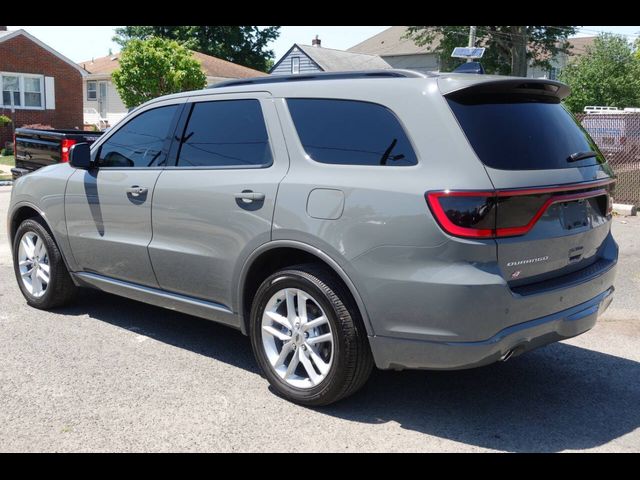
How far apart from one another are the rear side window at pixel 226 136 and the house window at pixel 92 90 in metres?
41.2

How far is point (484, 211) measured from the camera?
3330 millimetres

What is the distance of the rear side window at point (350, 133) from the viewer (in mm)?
3656

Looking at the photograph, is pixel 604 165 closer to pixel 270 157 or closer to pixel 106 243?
pixel 270 157

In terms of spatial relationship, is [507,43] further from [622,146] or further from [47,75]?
[622,146]

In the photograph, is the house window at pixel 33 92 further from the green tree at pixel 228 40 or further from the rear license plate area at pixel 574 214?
the rear license plate area at pixel 574 214

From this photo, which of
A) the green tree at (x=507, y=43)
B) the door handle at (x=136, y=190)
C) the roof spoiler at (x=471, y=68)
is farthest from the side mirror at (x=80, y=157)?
the green tree at (x=507, y=43)

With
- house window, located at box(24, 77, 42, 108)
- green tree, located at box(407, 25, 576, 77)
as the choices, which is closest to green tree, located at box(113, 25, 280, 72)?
green tree, located at box(407, 25, 576, 77)

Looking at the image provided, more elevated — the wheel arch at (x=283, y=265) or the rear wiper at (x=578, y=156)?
the rear wiper at (x=578, y=156)

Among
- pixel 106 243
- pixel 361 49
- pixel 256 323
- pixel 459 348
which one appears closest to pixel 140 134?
pixel 106 243

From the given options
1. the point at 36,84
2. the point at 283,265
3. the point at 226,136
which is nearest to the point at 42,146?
the point at 226,136

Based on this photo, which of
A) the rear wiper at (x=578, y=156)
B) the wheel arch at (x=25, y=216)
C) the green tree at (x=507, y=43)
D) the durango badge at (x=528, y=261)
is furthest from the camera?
the green tree at (x=507, y=43)

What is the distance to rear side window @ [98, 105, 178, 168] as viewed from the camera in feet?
16.1

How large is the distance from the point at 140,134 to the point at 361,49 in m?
53.6
